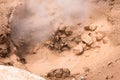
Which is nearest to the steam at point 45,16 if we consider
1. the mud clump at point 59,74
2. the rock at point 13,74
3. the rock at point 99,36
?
the rock at point 99,36

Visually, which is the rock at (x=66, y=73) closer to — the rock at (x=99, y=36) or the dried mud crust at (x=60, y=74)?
the dried mud crust at (x=60, y=74)

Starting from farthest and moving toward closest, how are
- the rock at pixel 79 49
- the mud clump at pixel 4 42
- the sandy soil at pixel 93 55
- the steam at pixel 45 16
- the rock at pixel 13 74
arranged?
the steam at pixel 45 16
the rock at pixel 79 49
the mud clump at pixel 4 42
the sandy soil at pixel 93 55
the rock at pixel 13 74

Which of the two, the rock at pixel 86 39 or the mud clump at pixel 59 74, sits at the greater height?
the rock at pixel 86 39

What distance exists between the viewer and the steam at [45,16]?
15.1 feet

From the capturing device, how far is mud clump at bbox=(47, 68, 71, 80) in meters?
3.93

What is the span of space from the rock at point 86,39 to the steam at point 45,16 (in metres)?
0.30

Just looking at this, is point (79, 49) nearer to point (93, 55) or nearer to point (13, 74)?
point (93, 55)

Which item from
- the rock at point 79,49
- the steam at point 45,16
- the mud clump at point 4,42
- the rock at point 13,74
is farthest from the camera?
the steam at point 45,16

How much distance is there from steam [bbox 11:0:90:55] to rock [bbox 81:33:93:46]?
0.30 meters

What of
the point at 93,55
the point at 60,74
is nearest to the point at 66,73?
the point at 60,74

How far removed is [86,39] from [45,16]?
2.41 ft

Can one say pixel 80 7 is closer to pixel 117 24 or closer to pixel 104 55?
pixel 117 24

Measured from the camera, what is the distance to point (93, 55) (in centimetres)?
440

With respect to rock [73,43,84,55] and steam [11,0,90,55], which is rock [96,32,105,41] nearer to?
rock [73,43,84,55]
